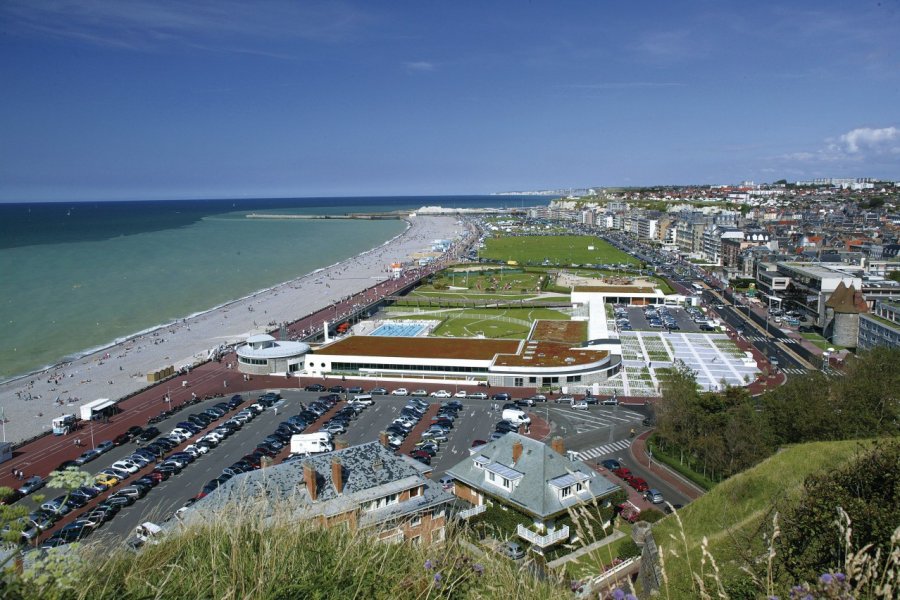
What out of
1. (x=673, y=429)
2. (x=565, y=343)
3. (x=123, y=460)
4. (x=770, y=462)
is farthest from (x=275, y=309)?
(x=770, y=462)

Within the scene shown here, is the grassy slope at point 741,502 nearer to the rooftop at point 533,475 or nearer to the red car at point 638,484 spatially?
the rooftop at point 533,475

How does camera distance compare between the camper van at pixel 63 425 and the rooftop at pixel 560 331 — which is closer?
the camper van at pixel 63 425

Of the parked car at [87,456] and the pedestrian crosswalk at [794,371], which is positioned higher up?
the parked car at [87,456]

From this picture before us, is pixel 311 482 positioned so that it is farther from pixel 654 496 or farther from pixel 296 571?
pixel 654 496

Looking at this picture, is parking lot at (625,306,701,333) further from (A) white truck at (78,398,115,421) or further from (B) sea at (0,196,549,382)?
(B) sea at (0,196,549,382)

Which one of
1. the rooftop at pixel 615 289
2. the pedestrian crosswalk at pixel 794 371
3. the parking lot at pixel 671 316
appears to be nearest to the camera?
the pedestrian crosswalk at pixel 794 371

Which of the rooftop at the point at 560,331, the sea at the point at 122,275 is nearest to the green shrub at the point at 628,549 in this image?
the rooftop at the point at 560,331

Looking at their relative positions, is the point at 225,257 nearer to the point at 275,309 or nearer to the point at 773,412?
the point at 275,309
